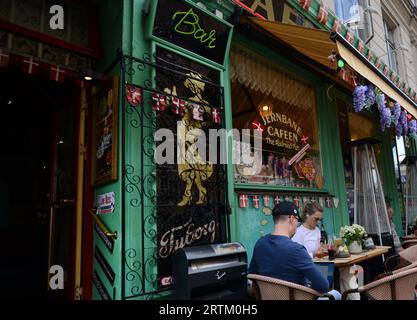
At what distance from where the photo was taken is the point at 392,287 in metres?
2.94

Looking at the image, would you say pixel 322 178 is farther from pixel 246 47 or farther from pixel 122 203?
pixel 122 203

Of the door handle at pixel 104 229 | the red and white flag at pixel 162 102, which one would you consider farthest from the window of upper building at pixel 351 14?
the door handle at pixel 104 229

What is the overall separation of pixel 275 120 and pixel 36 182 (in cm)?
492

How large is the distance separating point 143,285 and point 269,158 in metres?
3.26

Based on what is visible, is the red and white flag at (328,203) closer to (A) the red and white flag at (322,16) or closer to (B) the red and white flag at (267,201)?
(B) the red and white flag at (267,201)

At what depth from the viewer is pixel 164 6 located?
3617 mm

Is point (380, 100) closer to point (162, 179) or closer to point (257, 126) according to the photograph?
point (257, 126)

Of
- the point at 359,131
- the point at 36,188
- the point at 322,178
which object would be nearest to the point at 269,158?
the point at 322,178

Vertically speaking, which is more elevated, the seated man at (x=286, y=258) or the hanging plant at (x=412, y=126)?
the hanging plant at (x=412, y=126)

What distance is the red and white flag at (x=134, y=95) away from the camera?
10.8ft

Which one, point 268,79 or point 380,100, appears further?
point 380,100

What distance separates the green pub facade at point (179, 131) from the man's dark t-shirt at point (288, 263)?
0.94 metres

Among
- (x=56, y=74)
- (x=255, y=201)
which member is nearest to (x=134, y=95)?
(x=56, y=74)
